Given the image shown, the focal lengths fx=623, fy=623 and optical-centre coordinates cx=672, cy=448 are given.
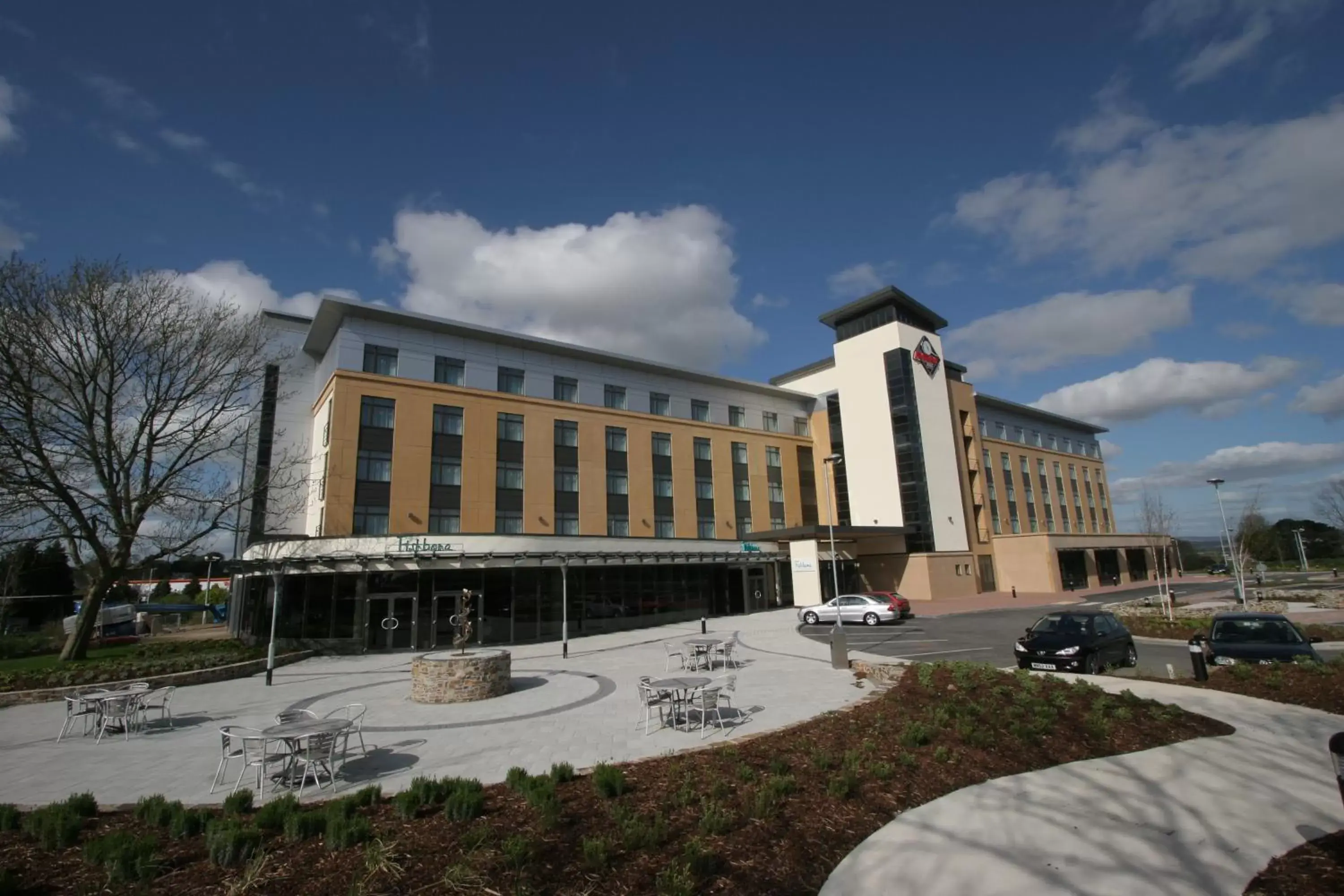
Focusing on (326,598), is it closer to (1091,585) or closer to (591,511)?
(591,511)

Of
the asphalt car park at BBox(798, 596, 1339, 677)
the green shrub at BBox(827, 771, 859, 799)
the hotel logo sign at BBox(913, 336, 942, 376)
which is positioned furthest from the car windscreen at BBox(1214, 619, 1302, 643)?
the hotel logo sign at BBox(913, 336, 942, 376)

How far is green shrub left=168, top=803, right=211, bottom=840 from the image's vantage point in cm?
616

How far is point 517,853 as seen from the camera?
5238 millimetres

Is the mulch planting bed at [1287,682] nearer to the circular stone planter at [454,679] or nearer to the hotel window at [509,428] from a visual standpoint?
the circular stone planter at [454,679]

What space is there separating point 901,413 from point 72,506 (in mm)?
45504

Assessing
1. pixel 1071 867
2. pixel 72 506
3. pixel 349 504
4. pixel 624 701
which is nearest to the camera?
pixel 1071 867

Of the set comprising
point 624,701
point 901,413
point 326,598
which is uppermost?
point 901,413

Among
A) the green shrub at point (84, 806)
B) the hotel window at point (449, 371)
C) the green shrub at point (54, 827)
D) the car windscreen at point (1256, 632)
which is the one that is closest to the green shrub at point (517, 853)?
the green shrub at point (54, 827)

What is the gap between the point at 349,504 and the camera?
97.0ft

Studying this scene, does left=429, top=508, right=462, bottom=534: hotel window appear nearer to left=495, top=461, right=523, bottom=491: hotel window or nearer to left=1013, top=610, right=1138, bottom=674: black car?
left=495, top=461, right=523, bottom=491: hotel window

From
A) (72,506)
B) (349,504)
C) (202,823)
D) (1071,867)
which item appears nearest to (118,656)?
(72,506)

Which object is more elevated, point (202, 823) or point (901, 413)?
point (901, 413)

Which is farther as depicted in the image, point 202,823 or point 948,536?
point 948,536

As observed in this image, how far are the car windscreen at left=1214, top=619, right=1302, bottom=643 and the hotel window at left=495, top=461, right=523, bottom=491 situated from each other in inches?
1150
